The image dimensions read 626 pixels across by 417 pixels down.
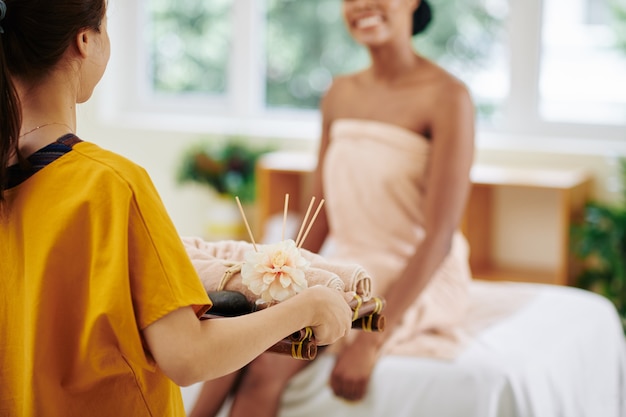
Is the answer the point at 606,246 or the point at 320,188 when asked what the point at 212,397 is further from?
the point at 606,246

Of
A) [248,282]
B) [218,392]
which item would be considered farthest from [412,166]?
[248,282]

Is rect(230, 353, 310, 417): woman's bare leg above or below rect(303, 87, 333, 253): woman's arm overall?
below

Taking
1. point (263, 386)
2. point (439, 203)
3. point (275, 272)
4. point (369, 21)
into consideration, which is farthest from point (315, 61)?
point (275, 272)

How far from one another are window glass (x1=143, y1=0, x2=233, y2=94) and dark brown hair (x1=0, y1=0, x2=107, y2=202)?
426 cm

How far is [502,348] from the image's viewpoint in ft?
7.88

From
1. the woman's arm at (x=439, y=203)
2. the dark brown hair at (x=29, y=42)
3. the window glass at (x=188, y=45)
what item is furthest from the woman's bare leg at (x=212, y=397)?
the window glass at (x=188, y=45)

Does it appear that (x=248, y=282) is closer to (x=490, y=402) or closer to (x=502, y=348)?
(x=490, y=402)

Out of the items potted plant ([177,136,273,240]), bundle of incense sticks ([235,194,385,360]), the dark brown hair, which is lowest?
potted plant ([177,136,273,240])

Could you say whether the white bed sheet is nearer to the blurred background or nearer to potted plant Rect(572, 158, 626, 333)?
potted plant Rect(572, 158, 626, 333)

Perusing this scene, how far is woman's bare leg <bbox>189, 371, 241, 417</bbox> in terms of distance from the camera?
225cm

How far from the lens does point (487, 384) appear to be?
223 centimetres

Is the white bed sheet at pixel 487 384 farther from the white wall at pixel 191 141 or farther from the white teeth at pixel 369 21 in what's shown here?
the white wall at pixel 191 141

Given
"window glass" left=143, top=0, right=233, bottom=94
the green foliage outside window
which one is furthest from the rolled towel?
"window glass" left=143, top=0, right=233, bottom=94

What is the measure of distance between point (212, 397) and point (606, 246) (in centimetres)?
226
